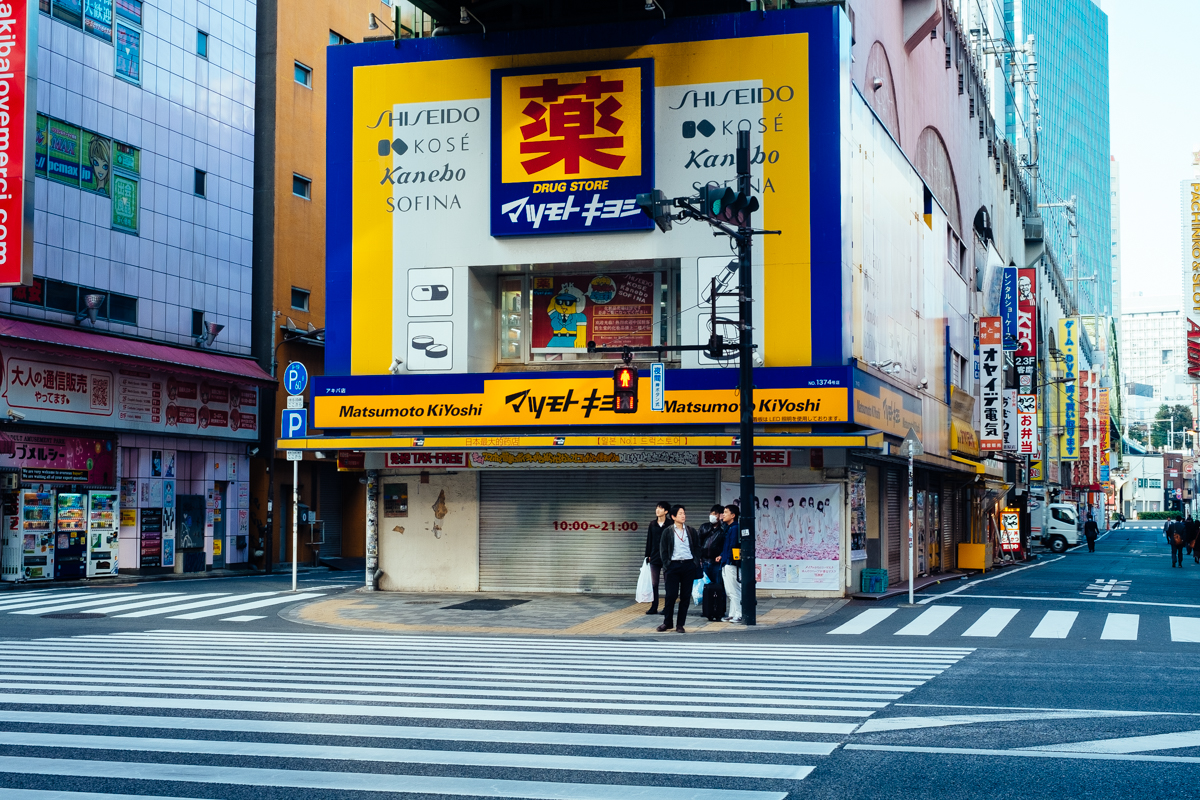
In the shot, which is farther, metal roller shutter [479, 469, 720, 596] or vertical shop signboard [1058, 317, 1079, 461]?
vertical shop signboard [1058, 317, 1079, 461]

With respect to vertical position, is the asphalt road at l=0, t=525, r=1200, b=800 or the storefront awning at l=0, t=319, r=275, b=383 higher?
the storefront awning at l=0, t=319, r=275, b=383

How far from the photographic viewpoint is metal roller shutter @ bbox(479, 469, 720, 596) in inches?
933

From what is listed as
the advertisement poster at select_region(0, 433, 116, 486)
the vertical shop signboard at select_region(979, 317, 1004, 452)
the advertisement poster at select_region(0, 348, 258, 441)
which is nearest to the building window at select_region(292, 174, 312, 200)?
the advertisement poster at select_region(0, 348, 258, 441)

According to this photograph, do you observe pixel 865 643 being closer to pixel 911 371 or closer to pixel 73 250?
pixel 911 371

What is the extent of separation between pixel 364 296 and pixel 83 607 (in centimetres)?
826

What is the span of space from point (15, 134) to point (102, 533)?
1111 centimetres

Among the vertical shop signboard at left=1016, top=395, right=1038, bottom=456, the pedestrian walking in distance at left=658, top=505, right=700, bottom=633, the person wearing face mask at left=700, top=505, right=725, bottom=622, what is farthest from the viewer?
the vertical shop signboard at left=1016, top=395, right=1038, bottom=456

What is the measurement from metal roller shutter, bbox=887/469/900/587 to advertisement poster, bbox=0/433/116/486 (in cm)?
2099

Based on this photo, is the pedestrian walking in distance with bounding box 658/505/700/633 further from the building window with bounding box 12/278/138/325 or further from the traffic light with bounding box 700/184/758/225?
the building window with bounding box 12/278/138/325

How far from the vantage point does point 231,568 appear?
120 feet

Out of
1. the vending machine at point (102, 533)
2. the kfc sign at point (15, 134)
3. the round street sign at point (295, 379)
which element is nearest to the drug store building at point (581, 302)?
the round street sign at point (295, 379)

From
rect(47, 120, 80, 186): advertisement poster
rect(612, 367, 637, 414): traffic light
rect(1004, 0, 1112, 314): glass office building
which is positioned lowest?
rect(612, 367, 637, 414): traffic light

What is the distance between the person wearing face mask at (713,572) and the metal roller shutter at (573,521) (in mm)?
4402

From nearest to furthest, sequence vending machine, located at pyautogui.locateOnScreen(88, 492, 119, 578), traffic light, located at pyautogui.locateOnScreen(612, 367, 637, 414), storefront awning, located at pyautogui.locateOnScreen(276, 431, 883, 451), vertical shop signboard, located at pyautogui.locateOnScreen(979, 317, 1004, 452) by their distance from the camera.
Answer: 1. traffic light, located at pyautogui.locateOnScreen(612, 367, 637, 414)
2. storefront awning, located at pyautogui.locateOnScreen(276, 431, 883, 451)
3. vending machine, located at pyautogui.locateOnScreen(88, 492, 119, 578)
4. vertical shop signboard, located at pyautogui.locateOnScreen(979, 317, 1004, 452)
